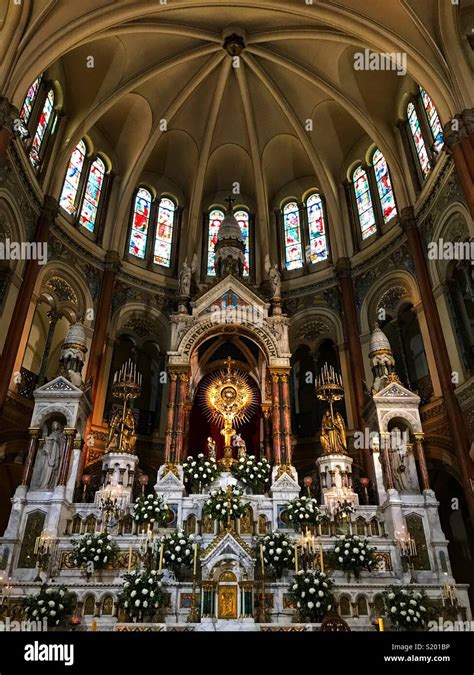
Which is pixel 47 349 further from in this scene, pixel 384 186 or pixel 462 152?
pixel 462 152

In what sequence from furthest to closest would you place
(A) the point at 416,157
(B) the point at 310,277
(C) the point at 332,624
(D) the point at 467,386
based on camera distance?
1. (B) the point at 310,277
2. (A) the point at 416,157
3. (D) the point at 467,386
4. (C) the point at 332,624

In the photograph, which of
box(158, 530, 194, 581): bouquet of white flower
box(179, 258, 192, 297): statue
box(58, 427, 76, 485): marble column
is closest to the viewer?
box(158, 530, 194, 581): bouquet of white flower

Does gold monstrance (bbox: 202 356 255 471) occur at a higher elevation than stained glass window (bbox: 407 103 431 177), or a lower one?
lower

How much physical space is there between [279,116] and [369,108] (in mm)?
4523

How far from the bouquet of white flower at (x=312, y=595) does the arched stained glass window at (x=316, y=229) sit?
1630cm

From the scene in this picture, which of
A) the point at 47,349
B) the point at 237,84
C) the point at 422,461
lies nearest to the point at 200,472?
the point at 422,461

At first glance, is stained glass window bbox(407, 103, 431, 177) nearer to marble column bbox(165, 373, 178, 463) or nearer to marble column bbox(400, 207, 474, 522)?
marble column bbox(400, 207, 474, 522)

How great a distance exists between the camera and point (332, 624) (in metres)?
8.24

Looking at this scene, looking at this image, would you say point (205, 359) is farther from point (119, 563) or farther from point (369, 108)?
point (369, 108)

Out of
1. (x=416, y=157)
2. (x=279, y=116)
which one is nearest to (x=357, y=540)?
(x=416, y=157)

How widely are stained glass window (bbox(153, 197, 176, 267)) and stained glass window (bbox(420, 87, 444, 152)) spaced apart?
1260cm

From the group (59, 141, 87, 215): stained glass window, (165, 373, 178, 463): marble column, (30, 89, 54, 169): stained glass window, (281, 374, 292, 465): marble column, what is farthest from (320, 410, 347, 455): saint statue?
(30, 89, 54, 169): stained glass window

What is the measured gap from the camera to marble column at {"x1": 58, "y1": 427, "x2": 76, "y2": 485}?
13.5 meters

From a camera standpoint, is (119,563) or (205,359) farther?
(205,359)
